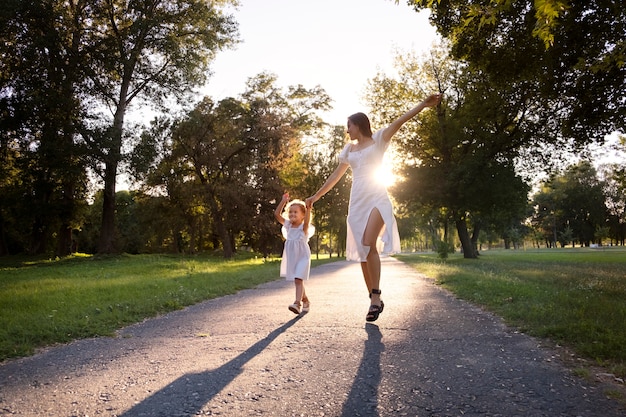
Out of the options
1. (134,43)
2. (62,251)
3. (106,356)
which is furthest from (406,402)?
(62,251)

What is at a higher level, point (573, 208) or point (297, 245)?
point (573, 208)

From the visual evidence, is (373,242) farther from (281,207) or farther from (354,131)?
(281,207)

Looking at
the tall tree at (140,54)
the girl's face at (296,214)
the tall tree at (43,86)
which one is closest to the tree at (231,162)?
the tall tree at (140,54)

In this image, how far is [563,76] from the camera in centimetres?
1171

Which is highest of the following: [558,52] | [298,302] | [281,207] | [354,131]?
[558,52]

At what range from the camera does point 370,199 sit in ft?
18.2

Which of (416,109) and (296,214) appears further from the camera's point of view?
(296,214)

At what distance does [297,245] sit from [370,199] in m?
1.97

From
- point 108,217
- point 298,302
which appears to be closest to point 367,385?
point 298,302

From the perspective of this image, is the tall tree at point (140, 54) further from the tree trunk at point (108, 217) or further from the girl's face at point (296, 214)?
the girl's face at point (296, 214)

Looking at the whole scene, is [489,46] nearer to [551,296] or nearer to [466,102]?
[551,296]

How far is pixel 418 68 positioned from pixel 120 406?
32627 millimetres

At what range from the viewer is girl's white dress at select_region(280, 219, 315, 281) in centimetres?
696

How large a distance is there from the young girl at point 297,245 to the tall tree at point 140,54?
18.7m
